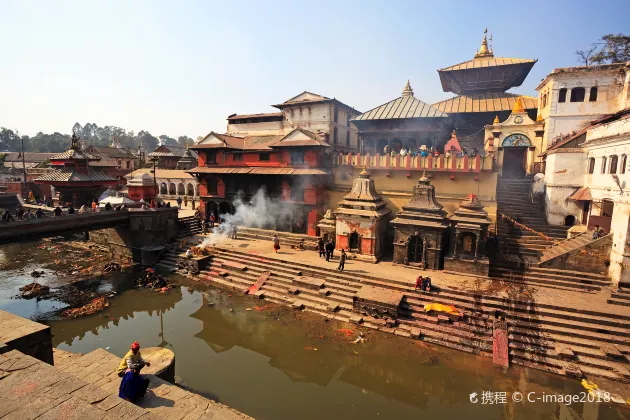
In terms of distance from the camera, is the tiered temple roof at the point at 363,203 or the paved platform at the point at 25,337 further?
the tiered temple roof at the point at 363,203

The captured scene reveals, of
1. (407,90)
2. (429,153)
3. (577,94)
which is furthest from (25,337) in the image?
(577,94)

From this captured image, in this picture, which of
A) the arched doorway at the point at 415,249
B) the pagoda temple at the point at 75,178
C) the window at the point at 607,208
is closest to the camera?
the window at the point at 607,208

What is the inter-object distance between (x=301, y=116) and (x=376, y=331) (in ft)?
70.5

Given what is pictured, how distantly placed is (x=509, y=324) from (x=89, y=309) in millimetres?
17608

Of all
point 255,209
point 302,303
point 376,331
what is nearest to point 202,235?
point 255,209

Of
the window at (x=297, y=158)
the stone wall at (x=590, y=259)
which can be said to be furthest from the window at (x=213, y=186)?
the stone wall at (x=590, y=259)

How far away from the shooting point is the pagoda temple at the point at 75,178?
24.1 metres

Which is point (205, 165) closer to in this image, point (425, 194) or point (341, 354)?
point (425, 194)

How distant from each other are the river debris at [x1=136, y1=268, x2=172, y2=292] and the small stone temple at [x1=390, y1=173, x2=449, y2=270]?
498 inches

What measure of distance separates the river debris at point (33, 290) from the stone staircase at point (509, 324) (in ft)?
35.6

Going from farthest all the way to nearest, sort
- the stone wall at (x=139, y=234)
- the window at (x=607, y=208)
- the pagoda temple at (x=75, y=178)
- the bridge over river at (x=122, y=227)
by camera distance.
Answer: the pagoda temple at (x=75, y=178)
the stone wall at (x=139, y=234)
the bridge over river at (x=122, y=227)
the window at (x=607, y=208)

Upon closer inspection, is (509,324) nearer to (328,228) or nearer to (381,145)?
(328,228)

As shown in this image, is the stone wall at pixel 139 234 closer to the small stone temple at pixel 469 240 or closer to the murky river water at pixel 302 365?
the murky river water at pixel 302 365

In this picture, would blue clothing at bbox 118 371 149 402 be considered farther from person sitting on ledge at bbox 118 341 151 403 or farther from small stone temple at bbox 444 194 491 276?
small stone temple at bbox 444 194 491 276
